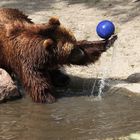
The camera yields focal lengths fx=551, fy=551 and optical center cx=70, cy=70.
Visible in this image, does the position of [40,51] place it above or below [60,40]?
below

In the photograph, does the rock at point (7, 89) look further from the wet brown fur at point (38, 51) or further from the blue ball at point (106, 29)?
the blue ball at point (106, 29)

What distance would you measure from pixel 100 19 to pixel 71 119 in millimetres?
4355

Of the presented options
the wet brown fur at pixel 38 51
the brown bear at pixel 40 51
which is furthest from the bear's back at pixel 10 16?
the wet brown fur at pixel 38 51

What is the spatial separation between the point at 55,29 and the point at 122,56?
190 centimetres

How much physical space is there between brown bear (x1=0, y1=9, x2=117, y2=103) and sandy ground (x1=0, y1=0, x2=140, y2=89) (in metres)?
1.01

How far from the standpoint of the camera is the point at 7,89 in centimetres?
790

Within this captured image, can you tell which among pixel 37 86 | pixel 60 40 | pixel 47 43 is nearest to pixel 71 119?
pixel 37 86

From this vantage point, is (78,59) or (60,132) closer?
(60,132)

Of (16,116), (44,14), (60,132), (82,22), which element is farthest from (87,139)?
(44,14)

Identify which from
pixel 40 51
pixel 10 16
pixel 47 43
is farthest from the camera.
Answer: pixel 10 16

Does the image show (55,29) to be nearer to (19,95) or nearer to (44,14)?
(19,95)

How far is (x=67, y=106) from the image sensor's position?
7582 mm

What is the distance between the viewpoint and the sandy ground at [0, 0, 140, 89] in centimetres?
910

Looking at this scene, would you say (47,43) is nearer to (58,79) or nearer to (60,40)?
(60,40)
